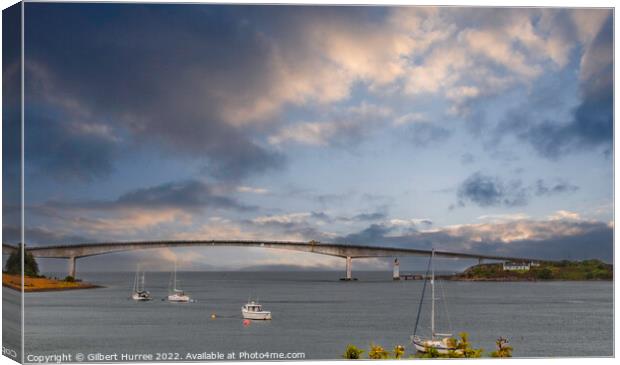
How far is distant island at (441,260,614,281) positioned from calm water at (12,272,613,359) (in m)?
1.16

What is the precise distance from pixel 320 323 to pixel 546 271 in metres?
8.34

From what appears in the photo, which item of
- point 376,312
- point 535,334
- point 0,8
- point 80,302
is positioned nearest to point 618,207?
point 535,334

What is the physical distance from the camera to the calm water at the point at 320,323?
25719 millimetres

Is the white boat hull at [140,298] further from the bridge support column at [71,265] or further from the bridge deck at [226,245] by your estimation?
the bridge deck at [226,245]

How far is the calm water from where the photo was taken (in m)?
25.7

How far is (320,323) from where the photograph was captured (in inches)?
1458

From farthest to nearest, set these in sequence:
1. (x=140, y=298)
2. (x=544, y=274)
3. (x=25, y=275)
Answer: (x=140, y=298) < (x=544, y=274) < (x=25, y=275)

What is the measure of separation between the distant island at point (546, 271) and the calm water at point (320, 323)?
3.81 feet

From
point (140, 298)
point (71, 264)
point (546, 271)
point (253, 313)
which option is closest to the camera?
point (546, 271)

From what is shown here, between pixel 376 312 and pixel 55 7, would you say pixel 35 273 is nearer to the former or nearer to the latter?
pixel 55 7

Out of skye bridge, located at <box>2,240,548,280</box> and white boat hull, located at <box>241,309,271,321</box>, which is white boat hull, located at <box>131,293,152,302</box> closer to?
skye bridge, located at <box>2,240,548,280</box>

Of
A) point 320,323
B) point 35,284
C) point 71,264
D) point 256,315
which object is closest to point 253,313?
point 256,315

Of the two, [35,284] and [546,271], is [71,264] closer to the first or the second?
[35,284]


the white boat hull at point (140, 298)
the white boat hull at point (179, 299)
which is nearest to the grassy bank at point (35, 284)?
the white boat hull at point (179, 299)
